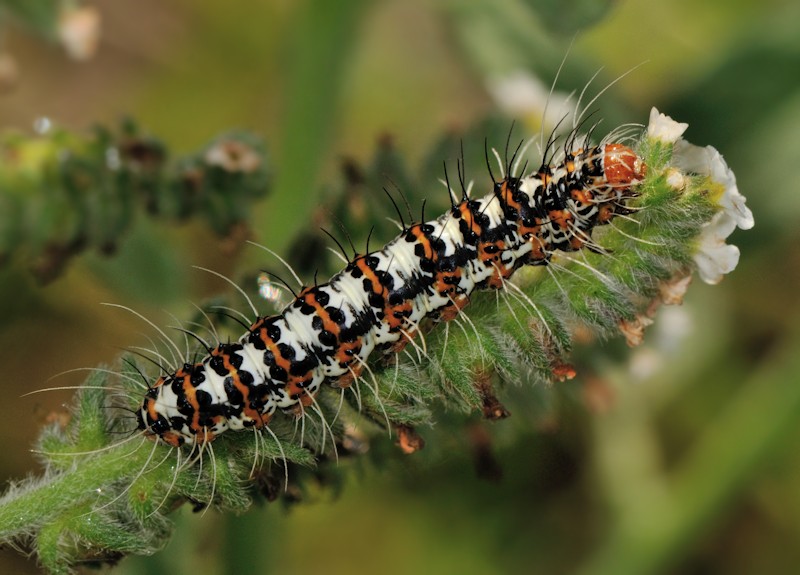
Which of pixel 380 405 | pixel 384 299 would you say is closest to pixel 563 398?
pixel 384 299

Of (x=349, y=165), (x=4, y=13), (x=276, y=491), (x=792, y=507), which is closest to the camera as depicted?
(x=276, y=491)

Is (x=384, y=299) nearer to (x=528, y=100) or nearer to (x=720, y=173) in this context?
(x=720, y=173)

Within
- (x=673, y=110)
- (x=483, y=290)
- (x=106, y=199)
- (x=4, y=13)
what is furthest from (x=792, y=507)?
(x=4, y=13)

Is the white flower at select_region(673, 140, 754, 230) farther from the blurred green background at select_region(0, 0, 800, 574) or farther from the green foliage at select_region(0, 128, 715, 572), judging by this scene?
the blurred green background at select_region(0, 0, 800, 574)

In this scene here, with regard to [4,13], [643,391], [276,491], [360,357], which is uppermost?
[4,13]

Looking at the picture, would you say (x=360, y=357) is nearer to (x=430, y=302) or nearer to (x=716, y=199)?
(x=430, y=302)

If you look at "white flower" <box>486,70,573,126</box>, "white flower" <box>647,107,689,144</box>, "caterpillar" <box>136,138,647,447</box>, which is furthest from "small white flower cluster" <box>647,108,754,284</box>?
"white flower" <box>486,70,573,126</box>

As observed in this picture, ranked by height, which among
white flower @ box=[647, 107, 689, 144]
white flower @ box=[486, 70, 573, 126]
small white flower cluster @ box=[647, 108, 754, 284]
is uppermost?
white flower @ box=[486, 70, 573, 126]
